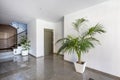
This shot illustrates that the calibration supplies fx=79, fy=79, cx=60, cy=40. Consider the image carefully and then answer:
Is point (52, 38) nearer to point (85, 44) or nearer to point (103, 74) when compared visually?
point (85, 44)

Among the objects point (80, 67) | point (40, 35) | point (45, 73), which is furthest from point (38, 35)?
point (80, 67)

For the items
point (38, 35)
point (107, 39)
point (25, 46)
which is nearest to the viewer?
point (107, 39)

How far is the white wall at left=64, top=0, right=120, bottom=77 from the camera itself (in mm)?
2713

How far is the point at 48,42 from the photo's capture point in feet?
19.6

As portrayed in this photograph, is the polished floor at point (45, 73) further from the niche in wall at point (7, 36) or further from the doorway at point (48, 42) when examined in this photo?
the niche in wall at point (7, 36)

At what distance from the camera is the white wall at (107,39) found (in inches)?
107

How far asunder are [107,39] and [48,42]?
4031mm

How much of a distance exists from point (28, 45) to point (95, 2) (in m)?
5.00

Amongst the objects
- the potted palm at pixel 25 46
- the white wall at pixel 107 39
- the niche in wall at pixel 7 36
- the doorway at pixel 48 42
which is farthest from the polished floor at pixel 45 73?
the niche in wall at pixel 7 36

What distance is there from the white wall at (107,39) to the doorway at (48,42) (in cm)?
317

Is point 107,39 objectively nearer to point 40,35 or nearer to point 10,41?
point 40,35

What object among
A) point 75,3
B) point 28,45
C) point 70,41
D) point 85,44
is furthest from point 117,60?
point 28,45

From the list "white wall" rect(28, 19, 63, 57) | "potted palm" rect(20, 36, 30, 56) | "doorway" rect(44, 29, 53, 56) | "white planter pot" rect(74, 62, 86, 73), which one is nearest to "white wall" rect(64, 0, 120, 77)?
"white planter pot" rect(74, 62, 86, 73)

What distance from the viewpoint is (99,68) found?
3.15m
